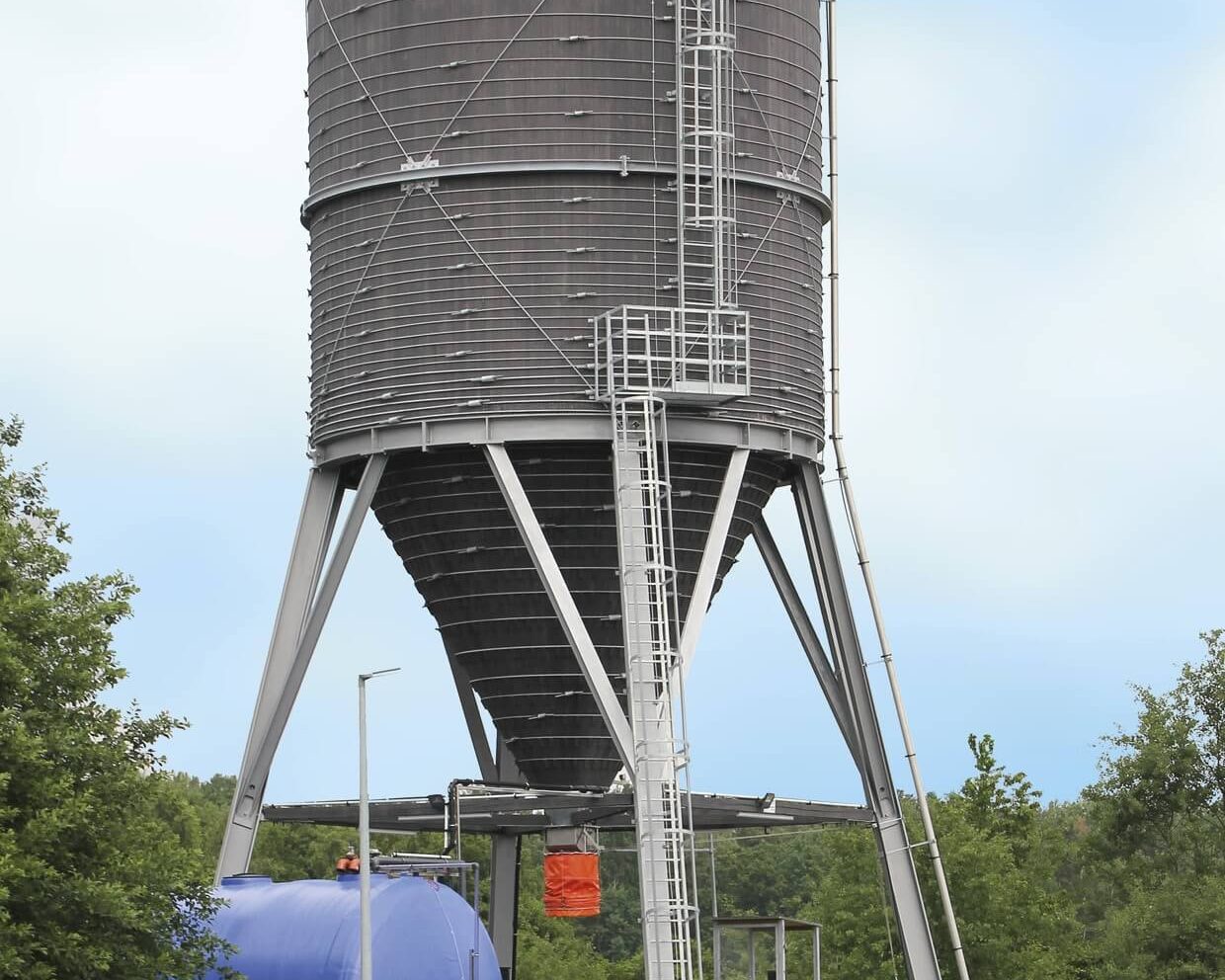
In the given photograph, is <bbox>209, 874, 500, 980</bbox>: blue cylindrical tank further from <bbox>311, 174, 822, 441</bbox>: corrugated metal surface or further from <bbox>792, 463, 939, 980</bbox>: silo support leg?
<bbox>792, 463, 939, 980</bbox>: silo support leg

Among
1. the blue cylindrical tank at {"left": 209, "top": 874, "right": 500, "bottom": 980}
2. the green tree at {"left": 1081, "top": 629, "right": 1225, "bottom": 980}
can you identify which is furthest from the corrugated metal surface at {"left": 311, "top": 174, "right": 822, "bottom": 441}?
the green tree at {"left": 1081, "top": 629, "right": 1225, "bottom": 980}

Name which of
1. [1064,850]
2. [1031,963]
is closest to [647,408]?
[1031,963]

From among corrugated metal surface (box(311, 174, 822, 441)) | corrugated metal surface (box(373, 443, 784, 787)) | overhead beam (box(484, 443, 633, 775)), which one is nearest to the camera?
overhead beam (box(484, 443, 633, 775))

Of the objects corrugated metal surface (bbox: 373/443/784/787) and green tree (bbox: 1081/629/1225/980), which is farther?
green tree (bbox: 1081/629/1225/980)

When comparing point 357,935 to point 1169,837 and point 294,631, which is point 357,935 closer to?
point 294,631

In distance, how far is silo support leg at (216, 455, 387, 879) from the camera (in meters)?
30.4

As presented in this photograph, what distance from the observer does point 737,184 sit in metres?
30.6

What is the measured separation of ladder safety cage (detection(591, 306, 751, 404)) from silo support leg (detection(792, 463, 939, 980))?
2.71m

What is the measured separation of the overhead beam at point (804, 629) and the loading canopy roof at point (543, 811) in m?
1.44

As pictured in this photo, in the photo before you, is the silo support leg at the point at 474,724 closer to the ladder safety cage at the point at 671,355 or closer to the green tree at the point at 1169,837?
the ladder safety cage at the point at 671,355

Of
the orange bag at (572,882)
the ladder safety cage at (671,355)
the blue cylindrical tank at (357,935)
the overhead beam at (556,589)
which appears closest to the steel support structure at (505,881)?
the orange bag at (572,882)

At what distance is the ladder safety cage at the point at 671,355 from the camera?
29031 millimetres

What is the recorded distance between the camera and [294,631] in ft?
103

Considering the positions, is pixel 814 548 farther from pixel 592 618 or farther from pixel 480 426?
pixel 480 426
